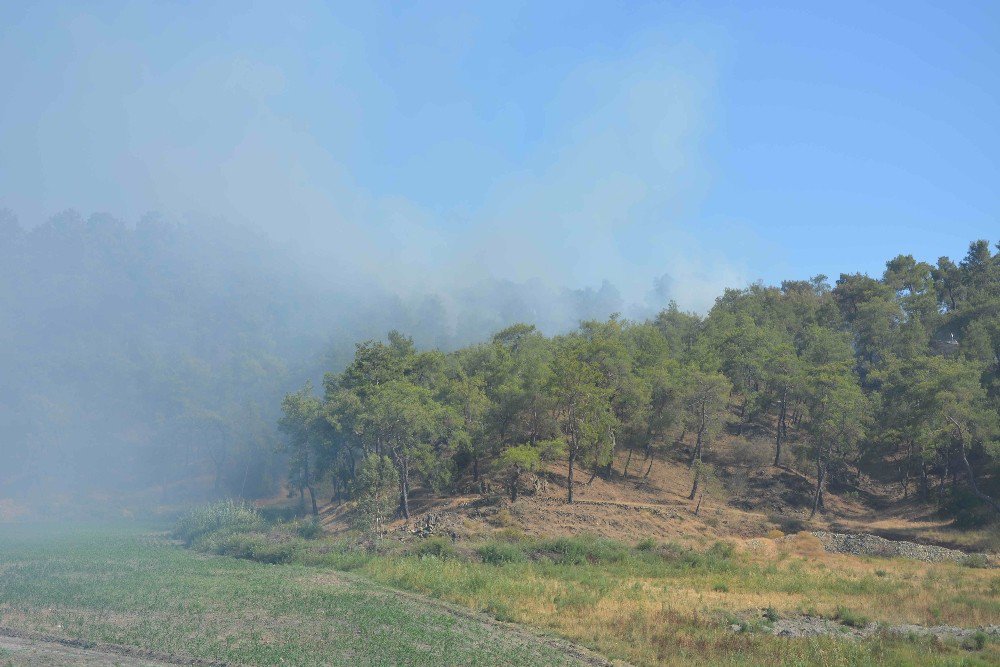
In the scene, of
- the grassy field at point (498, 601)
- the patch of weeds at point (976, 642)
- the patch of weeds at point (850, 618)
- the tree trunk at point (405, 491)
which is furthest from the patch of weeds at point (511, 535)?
the patch of weeds at point (976, 642)

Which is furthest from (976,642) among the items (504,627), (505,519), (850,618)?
(505,519)

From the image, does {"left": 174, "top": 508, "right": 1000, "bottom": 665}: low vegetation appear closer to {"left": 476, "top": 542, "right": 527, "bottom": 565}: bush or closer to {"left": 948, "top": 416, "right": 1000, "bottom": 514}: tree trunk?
{"left": 476, "top": 542, "right": 527, "bottom": 565}: bush

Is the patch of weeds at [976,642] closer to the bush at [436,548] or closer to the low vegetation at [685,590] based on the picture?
the low vegetation at [685,590]

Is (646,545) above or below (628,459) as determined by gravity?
below

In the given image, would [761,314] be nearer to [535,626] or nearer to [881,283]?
[881,283]

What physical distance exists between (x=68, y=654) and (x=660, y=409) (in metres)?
46.0

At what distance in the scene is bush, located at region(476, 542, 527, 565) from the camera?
127 ft

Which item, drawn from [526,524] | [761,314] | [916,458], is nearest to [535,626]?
[526,524]

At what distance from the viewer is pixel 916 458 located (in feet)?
204

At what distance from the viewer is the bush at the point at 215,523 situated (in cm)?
5346

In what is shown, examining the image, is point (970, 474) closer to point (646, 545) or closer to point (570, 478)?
point (646, 545)

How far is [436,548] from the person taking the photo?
40375 millimetres

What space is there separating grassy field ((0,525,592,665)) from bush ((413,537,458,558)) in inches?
233

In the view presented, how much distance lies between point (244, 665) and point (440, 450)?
4033 centimetres
